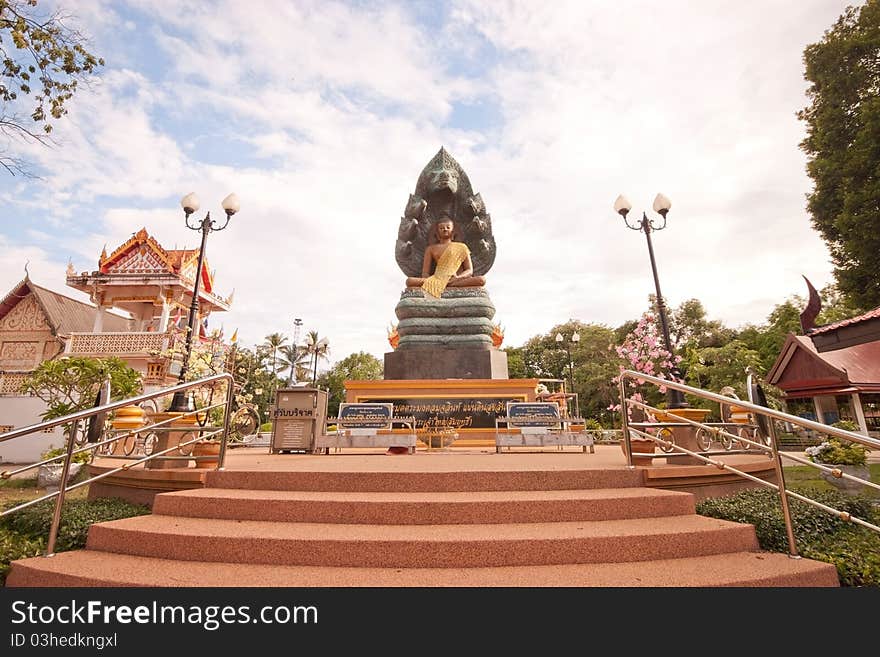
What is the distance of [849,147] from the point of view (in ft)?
44.2

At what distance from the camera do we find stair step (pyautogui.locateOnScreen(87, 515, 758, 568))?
326cm

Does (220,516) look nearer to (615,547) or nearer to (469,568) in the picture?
(469,568)

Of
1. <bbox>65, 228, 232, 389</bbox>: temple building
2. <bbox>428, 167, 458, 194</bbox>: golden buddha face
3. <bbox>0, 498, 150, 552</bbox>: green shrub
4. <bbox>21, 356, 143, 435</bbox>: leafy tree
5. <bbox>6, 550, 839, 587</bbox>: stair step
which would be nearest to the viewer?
<bbox>6, 550, 839, 587</bbox>: stair step

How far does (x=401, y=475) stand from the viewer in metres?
4.43

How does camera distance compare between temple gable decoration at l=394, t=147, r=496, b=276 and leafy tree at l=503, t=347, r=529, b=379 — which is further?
leafy tree at l=503, t=347, r=529, b=379

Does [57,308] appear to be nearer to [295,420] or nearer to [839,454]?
[295,420]

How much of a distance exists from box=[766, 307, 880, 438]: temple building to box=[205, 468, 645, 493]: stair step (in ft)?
54.0

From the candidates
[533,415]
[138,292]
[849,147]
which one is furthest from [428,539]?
[138,292]

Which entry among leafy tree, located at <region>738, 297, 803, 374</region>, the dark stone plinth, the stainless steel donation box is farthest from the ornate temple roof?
leafy tree, located at <region>738, 297, 803, 374</region>

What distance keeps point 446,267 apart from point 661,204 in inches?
268

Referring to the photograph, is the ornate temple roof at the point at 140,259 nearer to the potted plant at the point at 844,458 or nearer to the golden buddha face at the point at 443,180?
the golden buddha face at the point at 443,180

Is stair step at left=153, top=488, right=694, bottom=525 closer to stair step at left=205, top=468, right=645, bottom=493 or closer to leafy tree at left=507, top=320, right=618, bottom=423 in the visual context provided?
stair step at left=205, top=468, right=645, bottom=493

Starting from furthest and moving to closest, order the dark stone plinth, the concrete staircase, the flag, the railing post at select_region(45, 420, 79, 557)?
the flag → the dark stone plinth → the railing post at select_region(45, 420, 79, 557) → the concrete staircase
